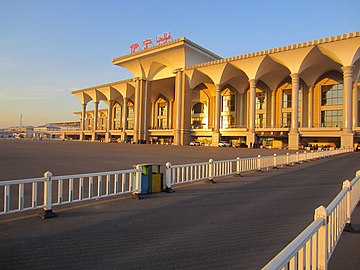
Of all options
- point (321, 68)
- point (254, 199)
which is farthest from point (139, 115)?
point (254, 199)

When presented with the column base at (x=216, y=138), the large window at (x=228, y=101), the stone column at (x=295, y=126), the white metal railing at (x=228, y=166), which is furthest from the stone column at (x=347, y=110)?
the large window at (x=228, y=101)

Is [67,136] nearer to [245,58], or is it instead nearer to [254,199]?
[245,58]

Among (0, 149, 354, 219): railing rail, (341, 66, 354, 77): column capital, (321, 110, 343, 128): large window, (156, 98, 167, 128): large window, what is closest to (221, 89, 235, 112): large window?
(321, 110, 343, 128): large window

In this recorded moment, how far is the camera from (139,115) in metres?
65.8

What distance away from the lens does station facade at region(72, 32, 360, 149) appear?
42.0 meters

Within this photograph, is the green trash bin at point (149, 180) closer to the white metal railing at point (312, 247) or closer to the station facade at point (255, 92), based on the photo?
the white metal railing at point (312, 247)

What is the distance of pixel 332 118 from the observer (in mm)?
50656

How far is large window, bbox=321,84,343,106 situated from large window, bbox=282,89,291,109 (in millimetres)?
6375

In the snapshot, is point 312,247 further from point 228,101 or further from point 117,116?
point 117,116

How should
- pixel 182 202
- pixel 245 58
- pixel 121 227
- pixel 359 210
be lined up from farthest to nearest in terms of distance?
pixel 245 58
pixel 182 202
pixel 359 210
pixel 121 227

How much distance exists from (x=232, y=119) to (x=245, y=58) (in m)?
19.6

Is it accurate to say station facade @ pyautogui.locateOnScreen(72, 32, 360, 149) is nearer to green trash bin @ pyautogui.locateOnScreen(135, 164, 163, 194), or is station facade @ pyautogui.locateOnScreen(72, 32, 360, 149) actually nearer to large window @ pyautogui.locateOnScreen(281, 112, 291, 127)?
large window @ pyautogui.locateOnScreen(281, 112, 291, 127)

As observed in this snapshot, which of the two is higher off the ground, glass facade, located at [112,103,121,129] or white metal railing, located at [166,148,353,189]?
glass facade, located at [112,103,121,129]

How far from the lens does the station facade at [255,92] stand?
42.0 metres
